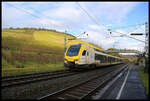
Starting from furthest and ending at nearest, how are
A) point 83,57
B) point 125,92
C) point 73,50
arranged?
point 73,50, point 83,57, point 125,92

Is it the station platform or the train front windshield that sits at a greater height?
the train front windshield

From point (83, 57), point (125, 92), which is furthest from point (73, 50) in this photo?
point (125, 92)

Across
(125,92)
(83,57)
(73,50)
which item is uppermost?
(73,50)

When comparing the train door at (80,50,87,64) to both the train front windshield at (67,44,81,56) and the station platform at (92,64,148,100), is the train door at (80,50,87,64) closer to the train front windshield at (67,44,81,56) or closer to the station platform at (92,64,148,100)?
the train front windshield at (67,44,81,56)

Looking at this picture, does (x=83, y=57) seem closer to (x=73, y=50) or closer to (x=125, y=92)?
(x=73, y=50)

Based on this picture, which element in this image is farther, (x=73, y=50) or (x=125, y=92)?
(x=73, y=50)

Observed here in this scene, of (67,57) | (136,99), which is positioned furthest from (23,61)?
(136,99)

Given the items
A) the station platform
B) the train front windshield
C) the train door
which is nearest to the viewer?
the station platform

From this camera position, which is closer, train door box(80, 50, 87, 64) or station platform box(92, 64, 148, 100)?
station platform box(92, 64, 148, 100)

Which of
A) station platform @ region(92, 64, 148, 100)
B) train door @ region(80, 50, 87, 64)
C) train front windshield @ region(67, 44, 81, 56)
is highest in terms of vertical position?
train front windshield @ region(67, 44, 81, 56)

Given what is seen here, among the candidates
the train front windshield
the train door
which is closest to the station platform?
the train door

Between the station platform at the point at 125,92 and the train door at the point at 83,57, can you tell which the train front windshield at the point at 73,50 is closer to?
the train door at the point at 83,57

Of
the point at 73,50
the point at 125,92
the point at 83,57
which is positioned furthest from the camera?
the point at 73,50

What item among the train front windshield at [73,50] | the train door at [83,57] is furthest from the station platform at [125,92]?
the train front windshield at [73,50]
